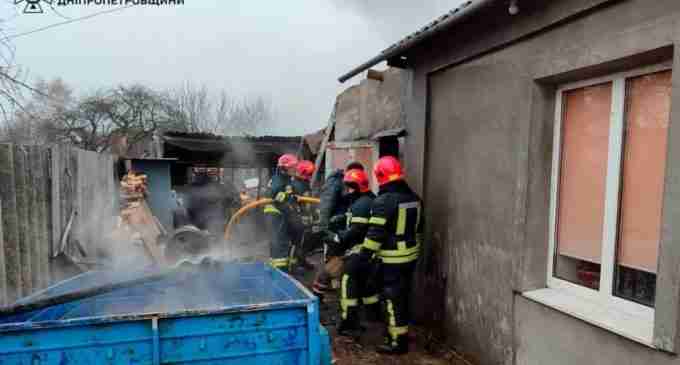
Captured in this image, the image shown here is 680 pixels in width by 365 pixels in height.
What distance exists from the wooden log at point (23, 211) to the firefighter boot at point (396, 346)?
3.50 meters

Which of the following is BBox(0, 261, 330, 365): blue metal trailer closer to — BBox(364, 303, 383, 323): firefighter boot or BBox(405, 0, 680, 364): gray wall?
BBox(405, 0, 680, 364): gray wall

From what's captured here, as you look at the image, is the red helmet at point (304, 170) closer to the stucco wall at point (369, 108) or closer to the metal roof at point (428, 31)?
the stucco wall at point (369, 108)

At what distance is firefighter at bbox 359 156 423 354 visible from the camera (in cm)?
450

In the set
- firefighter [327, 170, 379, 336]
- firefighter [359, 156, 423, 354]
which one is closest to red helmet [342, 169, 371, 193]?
firefighter [327, 170, 379, 336]

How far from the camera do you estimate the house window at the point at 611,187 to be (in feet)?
8.85

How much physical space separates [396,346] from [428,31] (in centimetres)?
324

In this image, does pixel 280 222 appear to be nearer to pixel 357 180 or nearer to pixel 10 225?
pixel 357 180

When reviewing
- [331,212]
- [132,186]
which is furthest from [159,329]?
[132,186]

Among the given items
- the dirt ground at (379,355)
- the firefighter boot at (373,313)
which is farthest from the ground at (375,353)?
the firefighter boot at (373,313)

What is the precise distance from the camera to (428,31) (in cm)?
413

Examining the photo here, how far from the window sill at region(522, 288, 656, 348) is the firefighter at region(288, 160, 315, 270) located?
410 centimetres

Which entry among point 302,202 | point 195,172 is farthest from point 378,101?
point 195,172

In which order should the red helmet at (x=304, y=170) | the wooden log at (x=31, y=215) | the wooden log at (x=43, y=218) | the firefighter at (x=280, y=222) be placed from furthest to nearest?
1. the red helmet at (x=304, y=170)
2. the firefighter at (x=280, y=222)
3. the wooden log at (x=43, y=218)
4. the wooden log at (x=31, y=215)

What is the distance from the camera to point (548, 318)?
3258 mm
